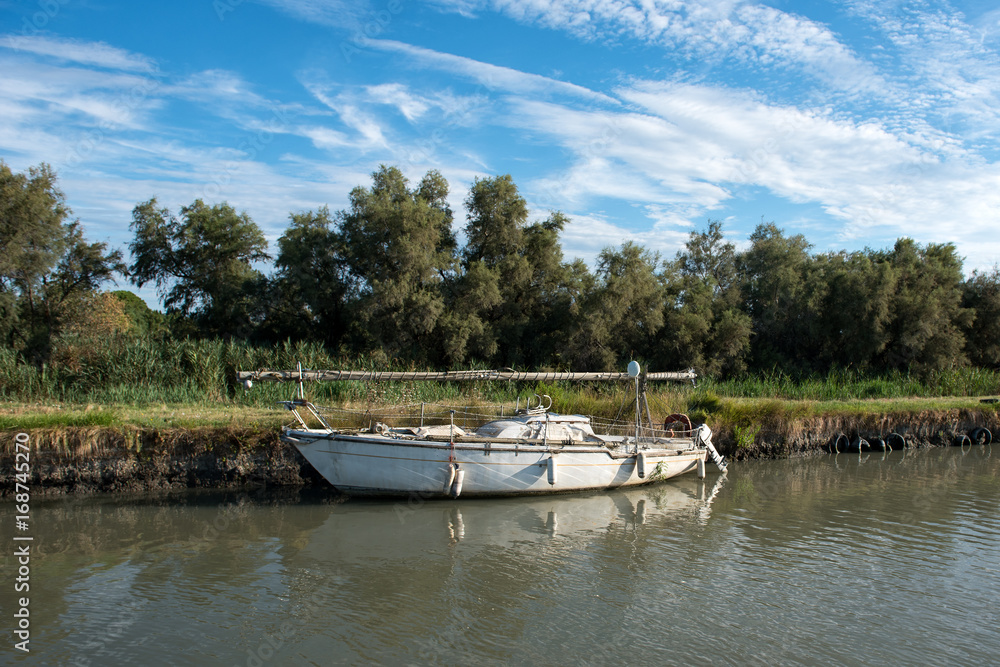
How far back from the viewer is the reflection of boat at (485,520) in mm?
10531

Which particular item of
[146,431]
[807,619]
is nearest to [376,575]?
[807,619]

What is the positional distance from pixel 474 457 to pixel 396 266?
12.7 m

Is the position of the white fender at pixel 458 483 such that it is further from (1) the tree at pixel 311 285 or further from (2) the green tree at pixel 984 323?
(2) the green tree at pixel 984 323

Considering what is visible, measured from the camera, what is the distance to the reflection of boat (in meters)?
10.5

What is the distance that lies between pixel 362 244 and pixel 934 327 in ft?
Result: 81.5

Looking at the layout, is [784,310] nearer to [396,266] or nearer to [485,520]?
[396,266]

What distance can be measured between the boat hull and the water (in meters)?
0.42

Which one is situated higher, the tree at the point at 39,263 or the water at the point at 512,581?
the tree at the point at 39,263

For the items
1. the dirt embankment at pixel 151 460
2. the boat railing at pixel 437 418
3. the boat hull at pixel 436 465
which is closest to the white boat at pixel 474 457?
the boat hull at pixel 436 465

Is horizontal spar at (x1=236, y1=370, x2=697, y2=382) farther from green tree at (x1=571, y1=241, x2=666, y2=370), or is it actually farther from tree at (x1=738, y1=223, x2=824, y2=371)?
tree at (x1=738, y1=223, x2=824, y2=371)

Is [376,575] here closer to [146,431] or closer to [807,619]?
[807,619]

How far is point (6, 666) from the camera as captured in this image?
6664 mm

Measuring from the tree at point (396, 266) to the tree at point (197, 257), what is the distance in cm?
467

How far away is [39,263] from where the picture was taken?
76.0ft
